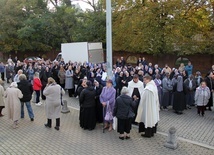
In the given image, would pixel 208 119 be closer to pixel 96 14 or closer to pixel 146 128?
pixel 146 128

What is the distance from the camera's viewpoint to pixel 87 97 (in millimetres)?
9102

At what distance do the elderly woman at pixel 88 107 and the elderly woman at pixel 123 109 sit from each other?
3.72 ft

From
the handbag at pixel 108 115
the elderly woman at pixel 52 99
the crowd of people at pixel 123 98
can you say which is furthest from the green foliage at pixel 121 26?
the elderly woman at pixel 52 99

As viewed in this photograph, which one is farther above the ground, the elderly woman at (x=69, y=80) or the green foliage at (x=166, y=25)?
the green foliage at (x=166, y=25)

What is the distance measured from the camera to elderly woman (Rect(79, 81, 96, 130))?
29.8 ft

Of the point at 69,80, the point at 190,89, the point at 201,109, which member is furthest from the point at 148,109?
the point at 69,80

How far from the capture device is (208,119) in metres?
10.9

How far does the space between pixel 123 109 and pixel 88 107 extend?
1.56m

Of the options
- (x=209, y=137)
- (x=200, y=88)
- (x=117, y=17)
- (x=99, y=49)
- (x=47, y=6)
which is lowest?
(x=209, y=137)

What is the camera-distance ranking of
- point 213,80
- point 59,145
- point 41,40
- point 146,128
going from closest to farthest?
point 59,145, point 146,128, point 213,80, point 41,40

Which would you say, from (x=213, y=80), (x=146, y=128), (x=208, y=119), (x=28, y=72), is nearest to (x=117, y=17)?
(x=28, y=72)

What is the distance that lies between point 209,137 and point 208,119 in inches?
86.1

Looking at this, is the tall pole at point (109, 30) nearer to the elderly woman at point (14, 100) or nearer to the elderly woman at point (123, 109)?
the elderly woman at point (123, 109)

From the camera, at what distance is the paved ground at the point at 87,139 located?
7.61 meters
